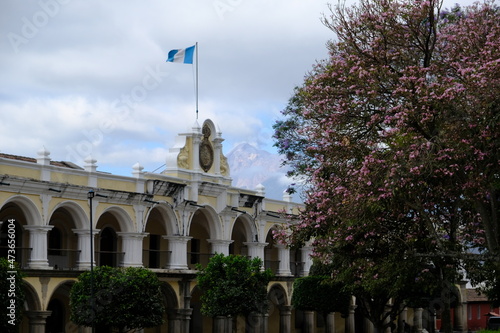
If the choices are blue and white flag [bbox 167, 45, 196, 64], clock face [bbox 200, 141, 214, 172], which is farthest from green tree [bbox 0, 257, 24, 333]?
clock face [bbox 200, 141, 214, 172]

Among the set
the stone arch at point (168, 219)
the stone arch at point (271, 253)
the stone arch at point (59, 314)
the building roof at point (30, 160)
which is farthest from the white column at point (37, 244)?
the stone arch at point (271, 253)

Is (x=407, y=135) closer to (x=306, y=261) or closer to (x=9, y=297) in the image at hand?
(x=9, y=297)

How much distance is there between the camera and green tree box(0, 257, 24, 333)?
2800cm

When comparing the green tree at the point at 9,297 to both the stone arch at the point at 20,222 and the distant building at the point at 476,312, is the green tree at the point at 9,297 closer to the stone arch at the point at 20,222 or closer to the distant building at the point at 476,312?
the stone arch at the point at 20,222

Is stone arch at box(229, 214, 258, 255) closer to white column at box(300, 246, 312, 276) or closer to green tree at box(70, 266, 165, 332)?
white column at box(300, 246, 312, 276)

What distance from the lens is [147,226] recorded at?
43.0 metres

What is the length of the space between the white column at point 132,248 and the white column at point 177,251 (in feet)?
8.09

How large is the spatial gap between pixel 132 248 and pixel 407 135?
1992 cm

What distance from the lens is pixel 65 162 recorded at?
42.6m

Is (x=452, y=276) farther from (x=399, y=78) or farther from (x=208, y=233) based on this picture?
(x=208, y=233)

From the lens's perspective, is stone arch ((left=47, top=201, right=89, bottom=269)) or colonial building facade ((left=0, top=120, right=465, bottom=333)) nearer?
colonial building facade ((left=0, top=120, right=465, bottom=333))

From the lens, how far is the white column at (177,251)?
136 ft

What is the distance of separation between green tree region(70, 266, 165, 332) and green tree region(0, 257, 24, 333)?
4.10 metres

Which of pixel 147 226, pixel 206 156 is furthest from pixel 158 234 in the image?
pixel 206 156
